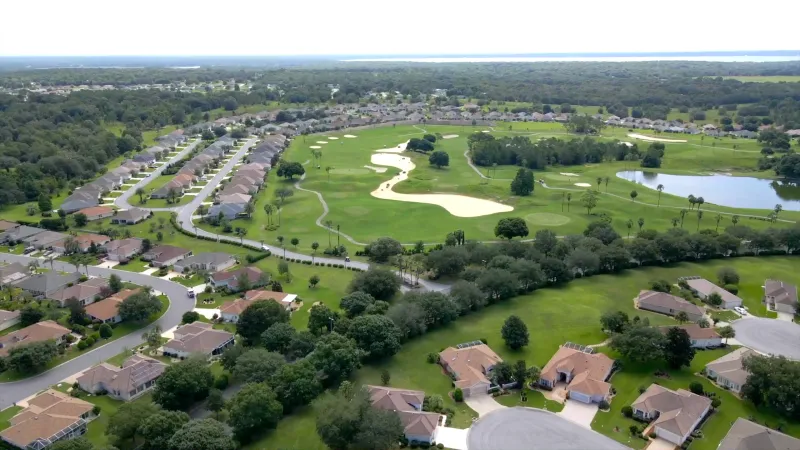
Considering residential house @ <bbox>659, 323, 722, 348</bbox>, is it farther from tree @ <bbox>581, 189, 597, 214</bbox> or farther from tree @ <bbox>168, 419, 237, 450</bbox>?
tree @ <bbox>581, 189, 597, 214</bbox>

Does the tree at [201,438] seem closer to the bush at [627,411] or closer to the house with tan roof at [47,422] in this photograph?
the house with tan roof at [47,422]

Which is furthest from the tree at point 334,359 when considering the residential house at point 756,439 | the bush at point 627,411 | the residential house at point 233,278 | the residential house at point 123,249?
the residential house at point 123,249

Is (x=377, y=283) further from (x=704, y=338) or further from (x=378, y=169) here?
(x=378, y=169)

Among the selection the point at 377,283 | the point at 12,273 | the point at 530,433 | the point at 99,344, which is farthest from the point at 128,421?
the point at 12,273

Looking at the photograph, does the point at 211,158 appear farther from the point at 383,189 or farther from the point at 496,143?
the point at 496,143

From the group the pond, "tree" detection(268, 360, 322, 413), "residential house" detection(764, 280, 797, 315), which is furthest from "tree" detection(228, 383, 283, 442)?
the pond

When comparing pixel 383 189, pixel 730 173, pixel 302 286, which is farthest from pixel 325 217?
pixel 730 173
